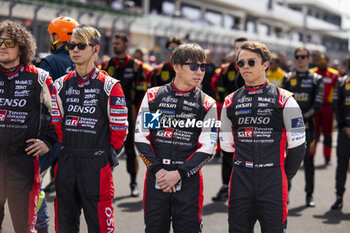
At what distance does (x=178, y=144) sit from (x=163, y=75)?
3.73 meters

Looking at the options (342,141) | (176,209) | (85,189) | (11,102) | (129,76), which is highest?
(129,76)

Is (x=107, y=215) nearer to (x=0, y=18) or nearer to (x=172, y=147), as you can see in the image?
(x=172, y=147)

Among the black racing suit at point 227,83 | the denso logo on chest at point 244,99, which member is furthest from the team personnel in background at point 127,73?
the denso logo on chest at point 244,99

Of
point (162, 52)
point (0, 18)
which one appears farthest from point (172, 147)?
point (162, 52)

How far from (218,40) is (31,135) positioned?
24.9 m

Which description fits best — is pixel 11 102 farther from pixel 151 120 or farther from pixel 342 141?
pixel 342 141

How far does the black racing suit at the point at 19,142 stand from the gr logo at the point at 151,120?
928mm

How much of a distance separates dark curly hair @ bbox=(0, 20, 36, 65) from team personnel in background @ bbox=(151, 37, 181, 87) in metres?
3.23

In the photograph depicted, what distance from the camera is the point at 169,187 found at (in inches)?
128

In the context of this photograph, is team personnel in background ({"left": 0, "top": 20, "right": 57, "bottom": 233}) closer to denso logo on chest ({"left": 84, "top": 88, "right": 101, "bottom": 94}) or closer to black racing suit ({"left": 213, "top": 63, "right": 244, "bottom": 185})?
denso logo on chest ({"left": 84, "top": 88, "right": 101, "bottom": 94})

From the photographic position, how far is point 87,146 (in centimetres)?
342

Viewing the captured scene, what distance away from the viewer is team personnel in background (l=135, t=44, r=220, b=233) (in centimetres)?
331

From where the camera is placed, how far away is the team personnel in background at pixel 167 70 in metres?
6.84

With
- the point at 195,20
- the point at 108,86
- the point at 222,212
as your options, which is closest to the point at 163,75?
the point at 222,212
